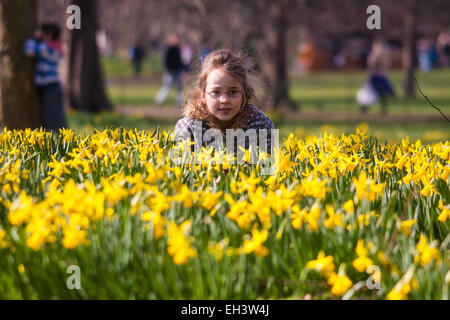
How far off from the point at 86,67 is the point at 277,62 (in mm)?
5623

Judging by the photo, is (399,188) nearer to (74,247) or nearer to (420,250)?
(420,250)

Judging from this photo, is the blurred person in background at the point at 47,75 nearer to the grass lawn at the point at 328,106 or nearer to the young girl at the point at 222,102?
the grass lawn at the point at 328,106

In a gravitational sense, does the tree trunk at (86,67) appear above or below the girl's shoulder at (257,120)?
above

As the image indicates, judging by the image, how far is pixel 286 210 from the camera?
112 inches

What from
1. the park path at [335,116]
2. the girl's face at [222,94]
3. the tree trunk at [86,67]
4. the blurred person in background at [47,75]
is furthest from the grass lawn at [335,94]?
the girl's face at [222,94]

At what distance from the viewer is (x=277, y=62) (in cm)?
1762

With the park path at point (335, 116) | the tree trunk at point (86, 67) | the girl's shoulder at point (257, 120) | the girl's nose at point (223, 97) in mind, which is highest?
the tree trunk at point (86, 67)

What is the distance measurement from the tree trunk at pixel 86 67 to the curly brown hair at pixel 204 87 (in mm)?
9887

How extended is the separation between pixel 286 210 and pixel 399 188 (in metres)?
0.82

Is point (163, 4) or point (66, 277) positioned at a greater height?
point (163, 4)

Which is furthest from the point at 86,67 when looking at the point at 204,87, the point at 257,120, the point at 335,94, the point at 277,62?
the point at 335,94

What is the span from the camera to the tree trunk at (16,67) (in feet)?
28.9

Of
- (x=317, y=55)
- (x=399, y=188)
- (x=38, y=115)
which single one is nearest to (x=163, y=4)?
(x=317, y=55)
